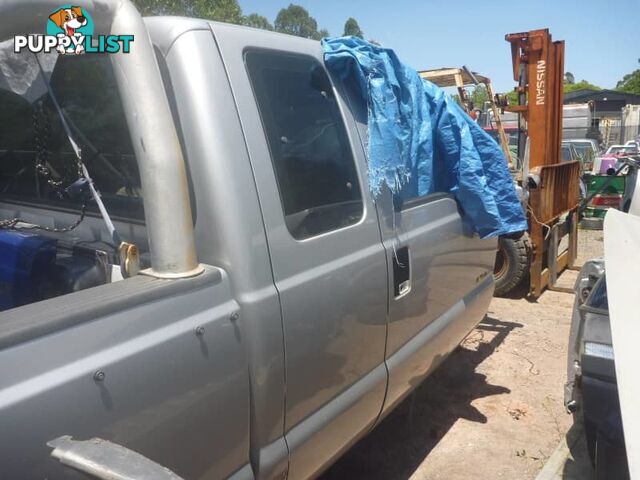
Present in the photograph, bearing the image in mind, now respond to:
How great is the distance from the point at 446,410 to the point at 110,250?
268 cm

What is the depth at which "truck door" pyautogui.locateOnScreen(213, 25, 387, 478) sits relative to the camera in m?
1.85

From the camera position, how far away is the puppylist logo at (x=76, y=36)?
1518 millimetres

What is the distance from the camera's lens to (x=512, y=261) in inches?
237

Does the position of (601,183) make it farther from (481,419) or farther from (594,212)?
(481,419)

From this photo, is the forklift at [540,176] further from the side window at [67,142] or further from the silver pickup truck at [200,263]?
the side window at [67,142]

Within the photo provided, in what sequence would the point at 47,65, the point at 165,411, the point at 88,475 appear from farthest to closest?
the point at 47,65 < the point at 165,411 < the point at 88,475

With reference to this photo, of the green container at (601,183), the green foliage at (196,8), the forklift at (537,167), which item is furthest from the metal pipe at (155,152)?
the green container at (601,183)

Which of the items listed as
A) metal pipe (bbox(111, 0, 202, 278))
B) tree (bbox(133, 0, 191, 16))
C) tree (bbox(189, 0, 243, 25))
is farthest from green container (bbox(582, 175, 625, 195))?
metal pipe (bbox(111, 0, 202, 278))

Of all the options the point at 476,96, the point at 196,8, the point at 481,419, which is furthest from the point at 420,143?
the point at 476,96

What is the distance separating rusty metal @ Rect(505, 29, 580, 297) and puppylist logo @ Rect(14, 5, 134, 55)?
202 inches

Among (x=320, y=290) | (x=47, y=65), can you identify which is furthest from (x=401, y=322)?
(x=47, y=65)

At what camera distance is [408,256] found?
8.24 ft

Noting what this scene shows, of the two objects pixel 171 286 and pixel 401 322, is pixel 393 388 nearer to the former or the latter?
pixel 401 322

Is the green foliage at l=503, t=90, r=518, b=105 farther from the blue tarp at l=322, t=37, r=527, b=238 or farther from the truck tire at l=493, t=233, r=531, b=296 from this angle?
the blue tarp at l=322, t=37, r=527, b=238
